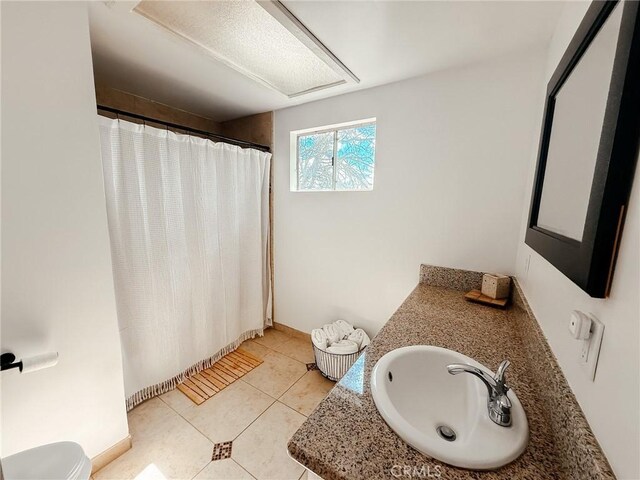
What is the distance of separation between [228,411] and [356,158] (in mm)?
2068

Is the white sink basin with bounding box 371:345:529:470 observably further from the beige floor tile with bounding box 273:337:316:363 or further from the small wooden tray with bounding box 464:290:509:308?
the beige floor tile with bounding box 273:337:316:363

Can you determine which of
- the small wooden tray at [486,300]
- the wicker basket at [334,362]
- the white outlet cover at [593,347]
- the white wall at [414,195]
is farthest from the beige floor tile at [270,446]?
the white outlet cover at [593,347]

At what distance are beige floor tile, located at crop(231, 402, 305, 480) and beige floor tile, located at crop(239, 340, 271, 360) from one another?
0.61m

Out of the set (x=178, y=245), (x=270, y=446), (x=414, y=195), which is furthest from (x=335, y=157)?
(x=270, y=446)

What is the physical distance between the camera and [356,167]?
80.7 inches

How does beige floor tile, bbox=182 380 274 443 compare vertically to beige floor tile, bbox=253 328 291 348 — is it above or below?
below

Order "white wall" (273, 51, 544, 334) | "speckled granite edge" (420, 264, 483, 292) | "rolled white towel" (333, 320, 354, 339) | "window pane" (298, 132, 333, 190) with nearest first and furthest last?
"white wall" (273, 51, 544, 334) < "speckled granite edge" (420, 264, 483, 292) < "rolled white towel" (333, 320, 354, 339) < "window pane" (298, 132, 333, 190)

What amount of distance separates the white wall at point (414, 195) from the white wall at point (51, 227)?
1444 millimetres

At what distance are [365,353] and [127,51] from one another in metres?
2.00

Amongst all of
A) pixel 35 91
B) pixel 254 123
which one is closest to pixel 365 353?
pixel 35 91

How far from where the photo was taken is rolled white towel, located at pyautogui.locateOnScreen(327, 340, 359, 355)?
1.84 m

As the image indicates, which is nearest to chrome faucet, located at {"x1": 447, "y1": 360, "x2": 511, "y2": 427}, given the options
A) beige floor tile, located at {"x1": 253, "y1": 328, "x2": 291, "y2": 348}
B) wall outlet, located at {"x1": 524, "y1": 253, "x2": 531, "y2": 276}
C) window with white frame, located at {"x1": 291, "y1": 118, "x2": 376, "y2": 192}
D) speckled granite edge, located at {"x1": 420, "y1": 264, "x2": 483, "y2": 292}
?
wall outlet, located at {"x1": 524, "y1": 253, "x2": 531, "y2": 276}

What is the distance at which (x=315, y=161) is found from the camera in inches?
89.0

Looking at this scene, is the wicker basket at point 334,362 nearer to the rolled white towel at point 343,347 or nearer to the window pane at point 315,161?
the rolled white towel at point 343,347
